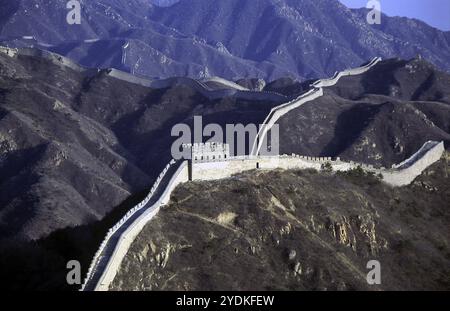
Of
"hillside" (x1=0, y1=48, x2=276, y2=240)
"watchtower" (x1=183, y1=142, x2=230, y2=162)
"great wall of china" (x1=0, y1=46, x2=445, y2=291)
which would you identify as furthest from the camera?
"hillside" (x1=0, y1=48, x2=276, y2=240)

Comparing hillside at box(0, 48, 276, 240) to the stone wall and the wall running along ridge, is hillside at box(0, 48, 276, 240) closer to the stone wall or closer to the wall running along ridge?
the wall running along ridge

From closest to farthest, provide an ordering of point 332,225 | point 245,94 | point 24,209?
point 332,225, point 24,209, point 245,94

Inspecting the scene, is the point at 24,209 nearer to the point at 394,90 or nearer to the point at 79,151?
the point at 79,151

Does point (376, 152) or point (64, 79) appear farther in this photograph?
point (64, 79)

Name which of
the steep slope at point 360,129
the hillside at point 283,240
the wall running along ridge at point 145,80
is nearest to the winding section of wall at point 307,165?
the hillside at point 283,240

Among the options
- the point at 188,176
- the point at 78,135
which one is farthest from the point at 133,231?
the point at 78,135

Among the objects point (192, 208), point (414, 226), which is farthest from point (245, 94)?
point (192, 208)

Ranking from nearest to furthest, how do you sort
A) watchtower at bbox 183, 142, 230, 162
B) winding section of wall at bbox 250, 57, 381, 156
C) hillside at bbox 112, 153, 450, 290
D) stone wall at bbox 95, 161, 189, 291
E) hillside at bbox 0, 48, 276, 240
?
stone wall at bbox 95, 161, 189, 291 → hillside at bbox 112, 153, 450, 290 → watchtower at bbox 183, 142, 230, 162 → hillside at bbox 0, 48, 276, 240 → winding section of wall at bbox 250, 57, 381, 156

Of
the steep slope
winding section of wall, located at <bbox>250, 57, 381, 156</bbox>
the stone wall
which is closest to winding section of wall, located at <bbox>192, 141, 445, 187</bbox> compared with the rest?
the stone wall

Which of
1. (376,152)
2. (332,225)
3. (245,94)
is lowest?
(332,225)
